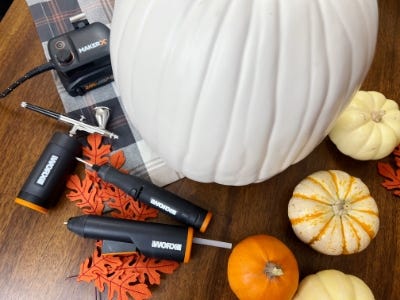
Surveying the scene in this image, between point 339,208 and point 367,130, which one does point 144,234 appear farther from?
point 367,130

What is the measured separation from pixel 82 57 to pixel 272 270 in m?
0.45

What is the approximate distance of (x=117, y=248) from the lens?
1.82 feet

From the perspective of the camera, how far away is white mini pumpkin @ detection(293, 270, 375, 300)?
1.65 feet

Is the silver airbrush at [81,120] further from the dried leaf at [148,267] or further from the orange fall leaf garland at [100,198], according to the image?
the dried leaf at [148,267]

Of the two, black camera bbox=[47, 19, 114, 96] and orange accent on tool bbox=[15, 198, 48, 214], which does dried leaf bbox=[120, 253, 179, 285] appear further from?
black camera bbox=[47, 19, 114, 96]

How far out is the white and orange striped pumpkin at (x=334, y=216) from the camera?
1.74 feet

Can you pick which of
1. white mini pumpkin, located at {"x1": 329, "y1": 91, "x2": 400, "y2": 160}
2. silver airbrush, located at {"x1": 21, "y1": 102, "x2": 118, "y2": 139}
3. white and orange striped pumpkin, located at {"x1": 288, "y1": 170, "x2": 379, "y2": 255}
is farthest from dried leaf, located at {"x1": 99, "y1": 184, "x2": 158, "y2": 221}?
white mini pumpkin, located at {"x1": 329, "y1": 91, "x2": 400, "y2": 160}

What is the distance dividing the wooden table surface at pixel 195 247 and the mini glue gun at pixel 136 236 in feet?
0.12

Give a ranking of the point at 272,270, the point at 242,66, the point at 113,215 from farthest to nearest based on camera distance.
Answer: the point at 113,215, the point at 272,270, the point at 242,66

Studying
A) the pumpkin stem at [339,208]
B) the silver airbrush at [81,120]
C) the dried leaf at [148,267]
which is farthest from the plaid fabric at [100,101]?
the pumpkin stem at [339,208]

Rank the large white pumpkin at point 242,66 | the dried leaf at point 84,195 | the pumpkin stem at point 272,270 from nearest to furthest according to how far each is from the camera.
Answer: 1. the large white pumpkin at point 242,66
2. the pumpkin stem at point 272,270
3. the dried leaf at point 84,195

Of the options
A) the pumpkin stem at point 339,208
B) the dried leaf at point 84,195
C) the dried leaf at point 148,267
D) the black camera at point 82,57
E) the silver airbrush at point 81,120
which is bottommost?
the dried leaf at point 148,267

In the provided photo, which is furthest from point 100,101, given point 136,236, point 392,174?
point 392,174

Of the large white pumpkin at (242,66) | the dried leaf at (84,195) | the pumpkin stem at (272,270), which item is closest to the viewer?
the large white pumpkin at (242,66)
